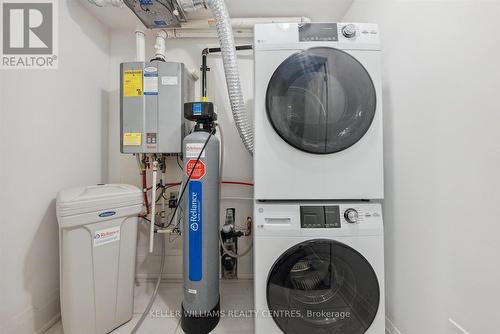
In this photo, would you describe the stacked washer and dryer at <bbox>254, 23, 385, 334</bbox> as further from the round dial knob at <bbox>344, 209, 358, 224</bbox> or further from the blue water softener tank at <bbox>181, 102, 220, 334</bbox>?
the blue water softener tank at <bbox>181, 102, 220, 334</bbox>

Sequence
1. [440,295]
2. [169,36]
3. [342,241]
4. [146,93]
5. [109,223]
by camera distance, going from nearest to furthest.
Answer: [440,295] → [342,241] → [109,223] → [146,93] → [169,36]

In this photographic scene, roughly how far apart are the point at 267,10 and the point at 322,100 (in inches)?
40.8

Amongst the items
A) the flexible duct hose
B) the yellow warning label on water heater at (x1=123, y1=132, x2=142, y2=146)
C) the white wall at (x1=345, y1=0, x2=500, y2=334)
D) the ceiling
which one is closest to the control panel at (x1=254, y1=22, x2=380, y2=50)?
the white wall at (x1=345, y1=0, x2=500, y2=334)

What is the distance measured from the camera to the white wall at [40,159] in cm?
105

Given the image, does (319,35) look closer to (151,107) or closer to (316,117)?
(316,117)

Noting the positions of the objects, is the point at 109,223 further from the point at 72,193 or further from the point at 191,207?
the point at 191,207

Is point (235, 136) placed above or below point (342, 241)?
above

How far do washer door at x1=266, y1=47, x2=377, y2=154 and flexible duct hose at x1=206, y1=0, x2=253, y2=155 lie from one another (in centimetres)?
34

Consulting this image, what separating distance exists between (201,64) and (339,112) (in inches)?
49.7

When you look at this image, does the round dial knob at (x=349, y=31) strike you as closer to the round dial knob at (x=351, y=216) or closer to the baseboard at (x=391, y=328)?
the round dial knob at (x=351, y=216)

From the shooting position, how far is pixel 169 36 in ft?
5.51

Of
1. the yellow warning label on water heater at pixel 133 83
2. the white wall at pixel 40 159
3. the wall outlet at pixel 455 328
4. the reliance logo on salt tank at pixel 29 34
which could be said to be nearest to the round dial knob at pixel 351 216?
the wall outlet at pixel 455 328

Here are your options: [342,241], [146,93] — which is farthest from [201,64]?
[342,241]

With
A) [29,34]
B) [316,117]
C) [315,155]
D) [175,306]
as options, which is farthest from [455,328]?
[29,34]
